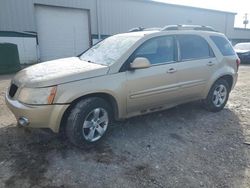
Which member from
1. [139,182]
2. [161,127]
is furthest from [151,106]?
[139,182]

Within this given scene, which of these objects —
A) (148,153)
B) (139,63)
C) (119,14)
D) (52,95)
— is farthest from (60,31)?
(148,153)

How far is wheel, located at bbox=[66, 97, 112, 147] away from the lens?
3516 mm

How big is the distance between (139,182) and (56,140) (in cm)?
166

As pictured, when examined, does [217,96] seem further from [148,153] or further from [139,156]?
[139,156]

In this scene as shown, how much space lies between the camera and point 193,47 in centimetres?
500

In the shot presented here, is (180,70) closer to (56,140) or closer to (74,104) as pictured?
(74,104)

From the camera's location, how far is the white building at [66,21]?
1442 cm

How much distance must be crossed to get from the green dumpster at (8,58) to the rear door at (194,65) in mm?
8791

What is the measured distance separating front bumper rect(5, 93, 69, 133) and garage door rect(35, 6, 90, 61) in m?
12.9

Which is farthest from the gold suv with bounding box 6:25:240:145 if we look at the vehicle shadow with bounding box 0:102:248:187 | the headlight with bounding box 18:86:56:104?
the vehicle shadow with bounding box 0:102:248:187

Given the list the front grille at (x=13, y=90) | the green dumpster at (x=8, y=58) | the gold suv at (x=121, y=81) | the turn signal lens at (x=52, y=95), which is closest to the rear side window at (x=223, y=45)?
the gold suv at (x=121, y=81)

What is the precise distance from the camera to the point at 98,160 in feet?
11.5

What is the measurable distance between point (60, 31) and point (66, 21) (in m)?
0.80

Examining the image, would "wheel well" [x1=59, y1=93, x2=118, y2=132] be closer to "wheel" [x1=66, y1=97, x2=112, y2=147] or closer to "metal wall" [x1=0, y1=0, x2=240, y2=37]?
"wheel" [x1=66, y1=97, x2=112, y2=147]
